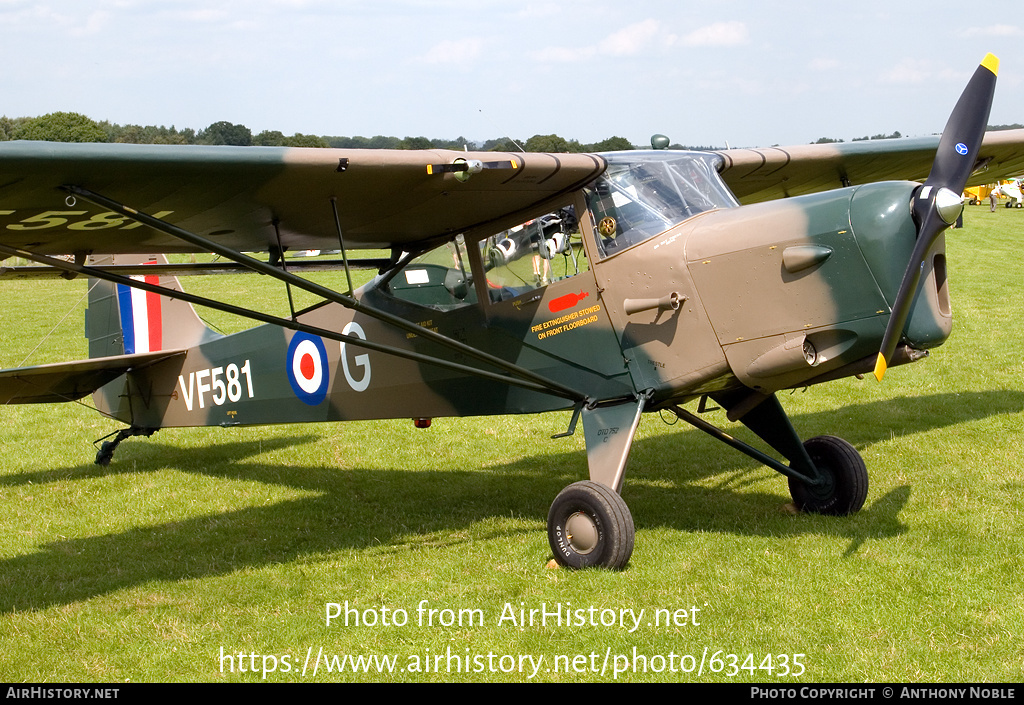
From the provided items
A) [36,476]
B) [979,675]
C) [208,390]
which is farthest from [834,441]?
[36,476]

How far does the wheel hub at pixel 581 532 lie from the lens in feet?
19.7

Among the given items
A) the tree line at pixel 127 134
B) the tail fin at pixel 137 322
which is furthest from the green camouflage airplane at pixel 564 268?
the tree line at pixel 127 134

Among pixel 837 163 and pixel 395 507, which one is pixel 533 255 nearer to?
pixel 395 507

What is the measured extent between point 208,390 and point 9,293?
917 inches

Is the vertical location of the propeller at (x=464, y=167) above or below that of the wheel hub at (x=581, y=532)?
above

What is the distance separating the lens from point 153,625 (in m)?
5.59

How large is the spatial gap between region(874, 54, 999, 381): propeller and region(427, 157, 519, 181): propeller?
2.45m

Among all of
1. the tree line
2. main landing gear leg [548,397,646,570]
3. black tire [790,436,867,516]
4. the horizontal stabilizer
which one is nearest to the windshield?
main landing gear leg [548,397,646,570]

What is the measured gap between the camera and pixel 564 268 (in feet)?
21.9

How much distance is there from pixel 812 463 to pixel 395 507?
354cm

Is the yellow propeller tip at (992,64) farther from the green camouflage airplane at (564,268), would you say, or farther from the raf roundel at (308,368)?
the raf roundel at (308,368)

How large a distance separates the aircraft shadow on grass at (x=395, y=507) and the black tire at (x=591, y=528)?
3.61 feet

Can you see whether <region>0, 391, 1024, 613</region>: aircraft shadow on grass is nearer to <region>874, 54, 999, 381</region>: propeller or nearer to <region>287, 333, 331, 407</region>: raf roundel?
<region>287, 333, 331, 407</region>: raf roundel
